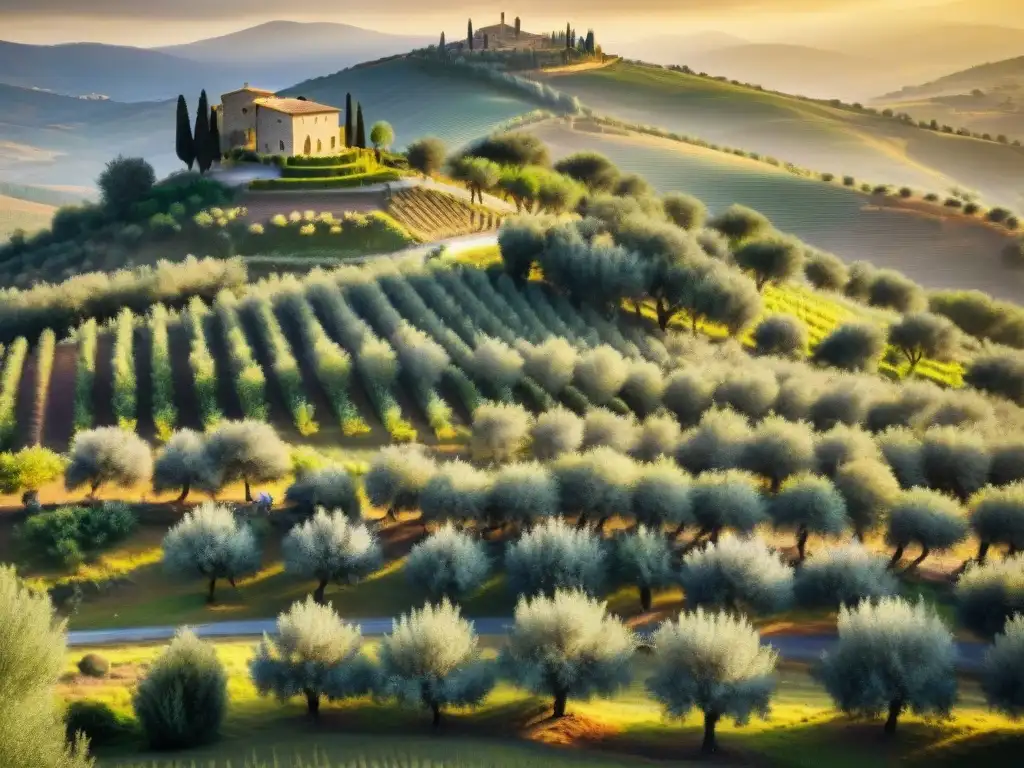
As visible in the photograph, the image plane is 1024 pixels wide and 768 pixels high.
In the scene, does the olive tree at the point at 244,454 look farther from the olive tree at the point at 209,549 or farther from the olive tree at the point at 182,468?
the olive tree at the point at 209,549

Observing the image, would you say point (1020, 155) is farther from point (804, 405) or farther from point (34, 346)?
point (34, 346)

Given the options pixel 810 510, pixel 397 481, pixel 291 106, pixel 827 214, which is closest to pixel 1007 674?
pixel 810 510

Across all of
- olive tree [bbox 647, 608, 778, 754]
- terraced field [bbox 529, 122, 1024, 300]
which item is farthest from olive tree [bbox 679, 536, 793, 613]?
terraced field [bbox 529, 122, 1024, 300]

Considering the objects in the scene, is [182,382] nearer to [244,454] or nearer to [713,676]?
[244,454]

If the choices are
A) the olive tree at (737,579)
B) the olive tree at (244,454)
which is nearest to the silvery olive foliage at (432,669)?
the olive tree at (737,579)

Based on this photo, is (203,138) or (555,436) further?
(203,138)
